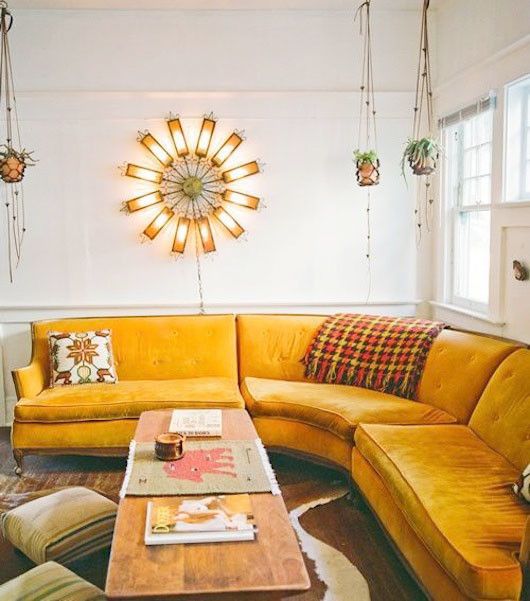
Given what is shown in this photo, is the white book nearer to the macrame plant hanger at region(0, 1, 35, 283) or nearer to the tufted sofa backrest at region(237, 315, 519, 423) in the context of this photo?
the tufted sofa backrest at region(237, 315, 519, 423)

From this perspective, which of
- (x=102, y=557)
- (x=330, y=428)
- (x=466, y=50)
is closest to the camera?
(x=102, y=557)

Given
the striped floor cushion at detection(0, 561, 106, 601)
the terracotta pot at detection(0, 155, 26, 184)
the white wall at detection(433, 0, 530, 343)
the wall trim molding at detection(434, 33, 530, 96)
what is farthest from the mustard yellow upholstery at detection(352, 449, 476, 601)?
the terracotta pot at detection(0, 155, 26, 184)

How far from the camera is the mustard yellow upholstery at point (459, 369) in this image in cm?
330

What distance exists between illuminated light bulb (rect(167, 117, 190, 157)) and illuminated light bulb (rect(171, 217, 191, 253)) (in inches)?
17.6

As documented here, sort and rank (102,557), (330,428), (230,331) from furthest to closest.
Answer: (230,331) → (330,428) → (102,557)

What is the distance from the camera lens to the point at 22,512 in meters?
2.66

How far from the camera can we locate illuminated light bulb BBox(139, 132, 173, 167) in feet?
14.9

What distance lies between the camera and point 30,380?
3.96 m

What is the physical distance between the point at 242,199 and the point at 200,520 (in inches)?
114

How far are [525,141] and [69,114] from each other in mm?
2901

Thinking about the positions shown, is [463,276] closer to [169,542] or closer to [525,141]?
[525,141]

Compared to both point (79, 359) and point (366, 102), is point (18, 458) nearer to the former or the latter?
point (79, 359)

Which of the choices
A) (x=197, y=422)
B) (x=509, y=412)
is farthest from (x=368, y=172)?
(x=197, y=422)

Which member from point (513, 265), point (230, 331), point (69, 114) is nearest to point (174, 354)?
point (230, 331)
